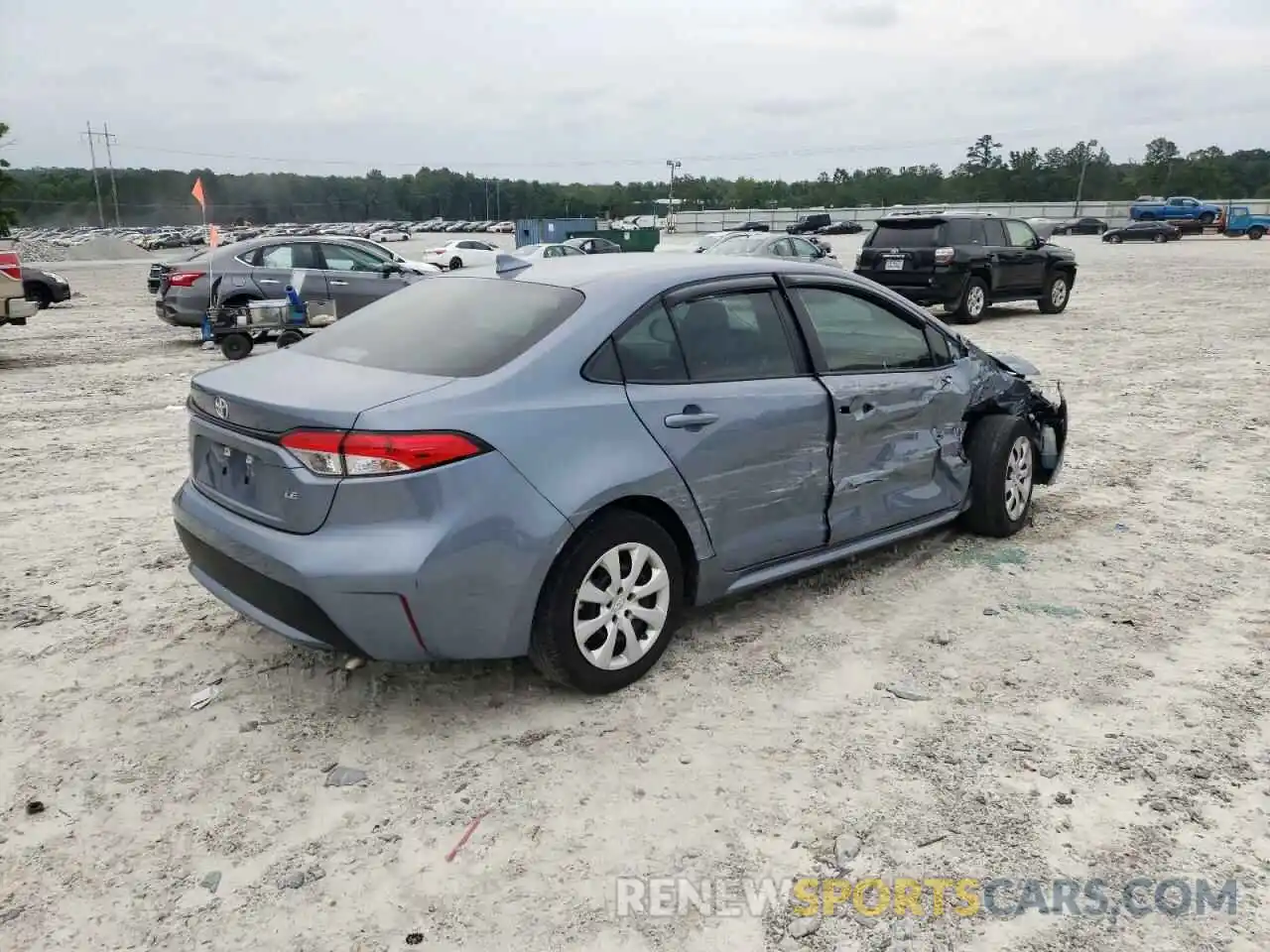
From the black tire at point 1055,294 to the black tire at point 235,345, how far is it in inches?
498

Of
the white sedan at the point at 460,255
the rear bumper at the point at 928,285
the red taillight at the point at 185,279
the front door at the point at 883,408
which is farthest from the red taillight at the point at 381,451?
the white sedan at the point at 460,255

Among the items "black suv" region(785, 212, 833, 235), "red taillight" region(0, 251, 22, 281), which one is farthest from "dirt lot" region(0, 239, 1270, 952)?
"black suv" region(785, 212, 833, 235)

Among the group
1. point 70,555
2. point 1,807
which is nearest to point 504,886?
point 1,807

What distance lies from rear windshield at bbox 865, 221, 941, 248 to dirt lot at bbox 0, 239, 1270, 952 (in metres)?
10.2

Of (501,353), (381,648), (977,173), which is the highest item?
(977,173)

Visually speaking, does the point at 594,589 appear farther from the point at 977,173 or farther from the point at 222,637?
the point at 977,173

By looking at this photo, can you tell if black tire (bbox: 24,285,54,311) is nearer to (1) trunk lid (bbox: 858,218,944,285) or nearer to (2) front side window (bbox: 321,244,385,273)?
(2) front side window (bbox: 321,244,385,273)

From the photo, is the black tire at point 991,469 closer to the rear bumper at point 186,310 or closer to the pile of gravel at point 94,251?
the rear bumper at point 186,310

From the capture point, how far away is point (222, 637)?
4172 mm

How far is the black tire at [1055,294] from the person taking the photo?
54.7ft

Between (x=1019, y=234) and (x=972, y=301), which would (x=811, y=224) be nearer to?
(x=1019, y=234)

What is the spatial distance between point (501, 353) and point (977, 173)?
121 meters

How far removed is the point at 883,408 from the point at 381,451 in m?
2.38

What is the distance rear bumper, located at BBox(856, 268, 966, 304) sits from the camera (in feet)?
48.9
